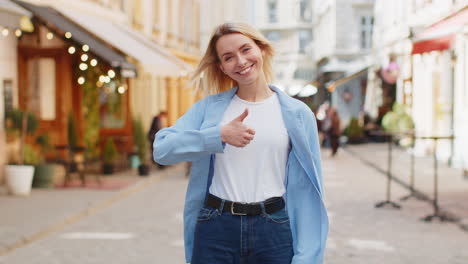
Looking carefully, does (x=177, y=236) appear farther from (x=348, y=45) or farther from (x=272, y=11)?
(x=272, y=11)

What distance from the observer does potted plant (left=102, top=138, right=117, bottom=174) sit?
54.0ft

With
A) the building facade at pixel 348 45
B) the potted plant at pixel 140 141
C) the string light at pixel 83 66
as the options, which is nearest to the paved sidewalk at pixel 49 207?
the potted plant at pixel 140 141

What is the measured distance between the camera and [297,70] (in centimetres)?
7544

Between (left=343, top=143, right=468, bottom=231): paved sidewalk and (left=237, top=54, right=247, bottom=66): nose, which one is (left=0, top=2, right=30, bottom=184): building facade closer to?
(left=343, top=143, right=468, bottom=231): paved sidewalk

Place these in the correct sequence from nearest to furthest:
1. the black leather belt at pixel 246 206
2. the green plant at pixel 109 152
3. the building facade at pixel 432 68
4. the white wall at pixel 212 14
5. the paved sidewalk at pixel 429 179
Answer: the black leather belt at pixel 246 206, the building facade at pixel 432 68, the paved sidewalk at pixel 429 179, the green plant at pixel 109 152, the white wall at pixel 212 14

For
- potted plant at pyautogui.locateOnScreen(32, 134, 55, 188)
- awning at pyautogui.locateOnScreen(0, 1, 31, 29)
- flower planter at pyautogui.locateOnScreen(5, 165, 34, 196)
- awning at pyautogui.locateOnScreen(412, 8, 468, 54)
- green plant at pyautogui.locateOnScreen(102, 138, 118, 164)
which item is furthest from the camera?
green plant at pyautogui.locateOnScreen(102, 138, 118, 164)

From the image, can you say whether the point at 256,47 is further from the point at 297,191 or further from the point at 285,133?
the point at 297,191

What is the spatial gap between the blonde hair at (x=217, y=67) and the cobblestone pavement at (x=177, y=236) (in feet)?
12.9

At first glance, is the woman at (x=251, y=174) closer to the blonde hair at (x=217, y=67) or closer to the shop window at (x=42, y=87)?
the blonde hair at (x=217, y=67)

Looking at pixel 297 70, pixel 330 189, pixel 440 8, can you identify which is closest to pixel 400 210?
pixel 330 189

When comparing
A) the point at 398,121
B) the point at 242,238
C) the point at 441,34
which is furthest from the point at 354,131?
the point at 242,238

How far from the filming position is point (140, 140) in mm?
17703

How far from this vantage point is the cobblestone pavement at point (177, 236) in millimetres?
6969

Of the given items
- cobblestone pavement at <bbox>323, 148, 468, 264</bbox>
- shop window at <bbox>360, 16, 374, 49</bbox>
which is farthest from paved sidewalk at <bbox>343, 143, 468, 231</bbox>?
shop window at <bbox>360, 16, 374, 49</bbox>
